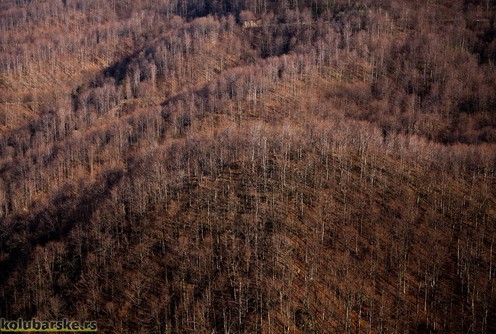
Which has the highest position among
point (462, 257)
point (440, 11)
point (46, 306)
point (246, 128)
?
point (440, 11)

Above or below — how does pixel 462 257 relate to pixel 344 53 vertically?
below

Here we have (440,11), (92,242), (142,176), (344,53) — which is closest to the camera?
(92,242)

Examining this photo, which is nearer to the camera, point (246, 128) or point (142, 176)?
point (142, 176)

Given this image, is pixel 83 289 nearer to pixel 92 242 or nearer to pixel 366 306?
pixel 92 242

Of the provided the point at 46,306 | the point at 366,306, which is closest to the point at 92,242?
the point at 46,306

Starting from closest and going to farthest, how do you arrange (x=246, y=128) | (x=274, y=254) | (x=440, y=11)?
(x=274, y=254)
(x=246, y=128)
(x=440, y=11)

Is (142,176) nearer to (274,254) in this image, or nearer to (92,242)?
(92,242)

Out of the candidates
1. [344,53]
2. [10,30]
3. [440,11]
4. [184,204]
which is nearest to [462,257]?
[184,204]
